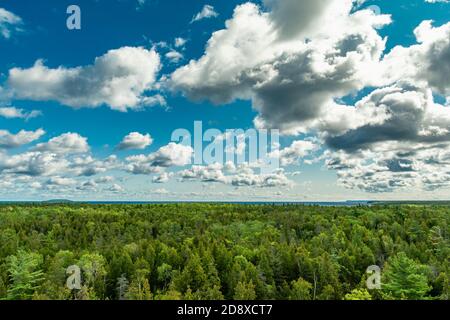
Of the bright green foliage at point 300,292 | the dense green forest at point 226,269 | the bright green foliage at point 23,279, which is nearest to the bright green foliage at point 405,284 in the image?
the dense green forest at point 226,269

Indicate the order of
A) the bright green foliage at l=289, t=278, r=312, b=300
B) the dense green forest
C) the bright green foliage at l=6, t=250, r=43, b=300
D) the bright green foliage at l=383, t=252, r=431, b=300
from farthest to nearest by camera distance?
the bright green foliage at l=6, t=250, r=43, b=300, the bright green foliage at l=289, t=278, r=312, b=300, the dense green forest, the bright green foliage at l=383, t=252, r=431, b=300

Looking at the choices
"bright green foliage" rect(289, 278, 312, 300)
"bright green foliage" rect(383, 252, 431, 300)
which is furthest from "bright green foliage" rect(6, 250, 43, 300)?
"bright green foliage" rect(383, 252, 431, 300)

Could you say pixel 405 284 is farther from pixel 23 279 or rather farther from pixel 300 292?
pixel 23 279

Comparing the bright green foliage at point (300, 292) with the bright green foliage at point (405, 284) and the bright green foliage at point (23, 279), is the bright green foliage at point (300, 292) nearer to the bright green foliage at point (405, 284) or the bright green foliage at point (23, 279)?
the bright green foliage at point (405, 284)

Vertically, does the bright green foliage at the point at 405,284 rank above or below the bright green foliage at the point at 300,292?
above

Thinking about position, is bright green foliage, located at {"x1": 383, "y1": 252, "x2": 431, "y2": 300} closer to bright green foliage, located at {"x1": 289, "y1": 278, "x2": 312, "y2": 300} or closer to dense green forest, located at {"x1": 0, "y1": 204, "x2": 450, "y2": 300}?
dense green forest, located at {"x1": 0, "y1": 204, "x2": 450, "y2": 300}

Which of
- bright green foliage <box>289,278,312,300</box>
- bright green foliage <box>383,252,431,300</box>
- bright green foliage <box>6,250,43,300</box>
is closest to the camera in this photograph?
bright green foliage <box>383,252,431,300</box>

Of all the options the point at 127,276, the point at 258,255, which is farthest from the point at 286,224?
the point at 127,276

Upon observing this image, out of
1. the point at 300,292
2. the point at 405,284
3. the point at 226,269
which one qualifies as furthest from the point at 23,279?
the point at 405,284
